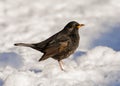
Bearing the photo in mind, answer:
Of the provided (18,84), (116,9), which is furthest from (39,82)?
(116,9)

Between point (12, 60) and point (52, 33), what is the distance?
2920 mm

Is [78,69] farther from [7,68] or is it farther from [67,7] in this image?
[67,7]

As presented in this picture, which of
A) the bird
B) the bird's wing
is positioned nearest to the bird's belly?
the bird

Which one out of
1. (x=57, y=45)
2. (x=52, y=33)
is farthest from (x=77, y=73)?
(x=52, y=33)

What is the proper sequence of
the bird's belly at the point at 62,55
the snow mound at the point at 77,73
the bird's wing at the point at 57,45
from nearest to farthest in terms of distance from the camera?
the snow mound at the point at 77,73, the bird's wing at the point at 57,45, the bird's belly at the point at 62,55

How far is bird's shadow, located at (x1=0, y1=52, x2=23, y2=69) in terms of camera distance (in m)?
16.5

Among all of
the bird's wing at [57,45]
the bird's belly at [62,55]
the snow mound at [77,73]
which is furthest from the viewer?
the bird's belly at [62,55]

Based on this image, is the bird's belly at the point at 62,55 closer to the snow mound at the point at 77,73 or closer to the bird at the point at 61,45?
the bird at the point at 61,45

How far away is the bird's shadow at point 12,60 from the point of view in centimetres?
1650

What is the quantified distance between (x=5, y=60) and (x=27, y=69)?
1.55 m

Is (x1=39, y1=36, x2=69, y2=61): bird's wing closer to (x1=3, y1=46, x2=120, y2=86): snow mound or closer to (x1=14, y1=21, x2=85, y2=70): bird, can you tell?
(x1=14, y1=21, x2=85, y2=70): bird

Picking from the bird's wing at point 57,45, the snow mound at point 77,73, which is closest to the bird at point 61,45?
the bird's wing at point 57,45

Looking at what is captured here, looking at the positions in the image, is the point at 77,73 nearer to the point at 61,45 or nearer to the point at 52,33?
the point at 61,45

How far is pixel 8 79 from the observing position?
1475cm
